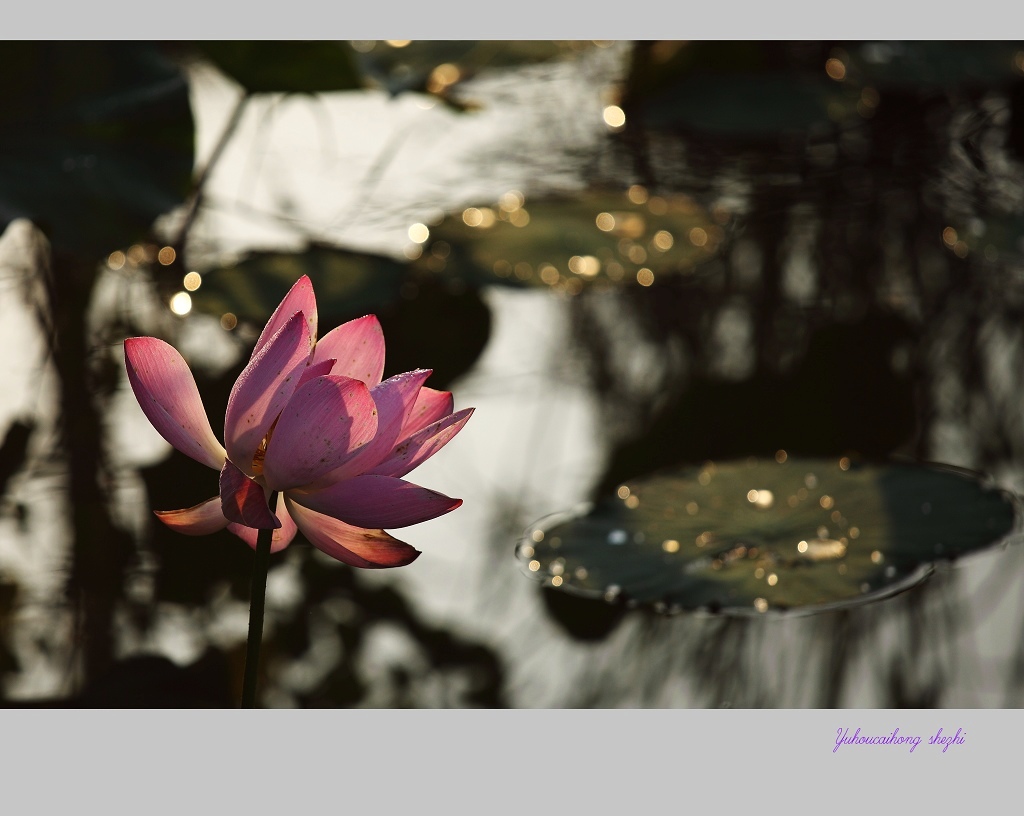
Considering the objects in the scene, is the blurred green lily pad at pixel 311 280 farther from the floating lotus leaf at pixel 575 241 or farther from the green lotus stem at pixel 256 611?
the green lotus stem at pixel 256 611

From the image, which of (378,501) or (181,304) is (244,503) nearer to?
(378,501)

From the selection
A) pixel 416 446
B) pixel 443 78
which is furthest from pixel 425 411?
pixel 443 78

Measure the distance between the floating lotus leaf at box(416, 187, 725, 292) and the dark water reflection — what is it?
5 cm

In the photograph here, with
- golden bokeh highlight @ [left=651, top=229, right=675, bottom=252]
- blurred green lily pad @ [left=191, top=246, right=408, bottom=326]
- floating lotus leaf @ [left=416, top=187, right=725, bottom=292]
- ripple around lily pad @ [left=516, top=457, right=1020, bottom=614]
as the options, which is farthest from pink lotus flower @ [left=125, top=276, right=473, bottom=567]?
golden bokeh highlight @ [left=651, top=229, right=675, bottom=252]

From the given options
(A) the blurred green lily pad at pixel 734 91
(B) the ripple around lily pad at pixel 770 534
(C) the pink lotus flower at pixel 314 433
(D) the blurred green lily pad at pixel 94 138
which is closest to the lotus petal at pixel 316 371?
(C) the pink lotus flower at pixel 314 433

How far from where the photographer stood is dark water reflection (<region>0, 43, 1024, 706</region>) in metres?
1.30

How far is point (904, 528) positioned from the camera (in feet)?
3.95

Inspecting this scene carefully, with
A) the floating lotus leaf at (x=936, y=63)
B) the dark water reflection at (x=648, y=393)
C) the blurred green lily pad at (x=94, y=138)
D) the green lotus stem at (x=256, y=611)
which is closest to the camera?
the green lotus stem at (x=256, y=611)

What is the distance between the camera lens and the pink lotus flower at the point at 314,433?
56 centimetres

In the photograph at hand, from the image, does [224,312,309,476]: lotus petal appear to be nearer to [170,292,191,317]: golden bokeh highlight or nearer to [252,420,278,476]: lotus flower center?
[252,420,278,476]: lotus flower center

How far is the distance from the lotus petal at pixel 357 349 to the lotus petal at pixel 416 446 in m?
0.05

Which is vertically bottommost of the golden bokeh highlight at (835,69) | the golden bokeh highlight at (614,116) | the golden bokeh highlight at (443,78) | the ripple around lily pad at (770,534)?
the ripple around lily pad at (770,534)

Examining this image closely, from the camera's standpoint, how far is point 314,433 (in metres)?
0.55

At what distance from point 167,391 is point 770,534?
2.68 feet
